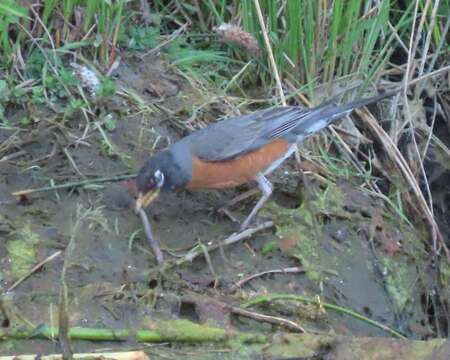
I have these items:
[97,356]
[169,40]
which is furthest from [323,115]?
[97,356]

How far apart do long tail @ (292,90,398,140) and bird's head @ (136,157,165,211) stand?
81 cm

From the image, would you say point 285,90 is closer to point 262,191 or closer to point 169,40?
point 169,40

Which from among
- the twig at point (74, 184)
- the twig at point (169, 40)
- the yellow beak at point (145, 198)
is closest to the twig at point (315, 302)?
the yellow beak at point (145, 198)

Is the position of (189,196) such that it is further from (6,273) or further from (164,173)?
(6,273)

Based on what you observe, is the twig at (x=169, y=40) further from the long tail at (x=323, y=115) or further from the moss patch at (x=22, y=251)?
the moss patch at (x=22, y=251)

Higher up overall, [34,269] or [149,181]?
[149,181]

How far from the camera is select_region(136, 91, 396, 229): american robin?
5387 millimetres

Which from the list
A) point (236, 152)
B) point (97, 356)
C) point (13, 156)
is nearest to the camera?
point (97, 356)

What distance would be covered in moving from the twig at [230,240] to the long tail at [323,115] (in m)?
0.55

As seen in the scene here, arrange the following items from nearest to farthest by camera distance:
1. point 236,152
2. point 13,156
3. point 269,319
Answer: point 269,319, point 13,156, point 236,152

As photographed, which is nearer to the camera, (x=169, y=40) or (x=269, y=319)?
(x=269, y=319)

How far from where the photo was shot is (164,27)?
21.4 ft

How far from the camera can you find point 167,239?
537 cm

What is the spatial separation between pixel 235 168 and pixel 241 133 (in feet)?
0.61
